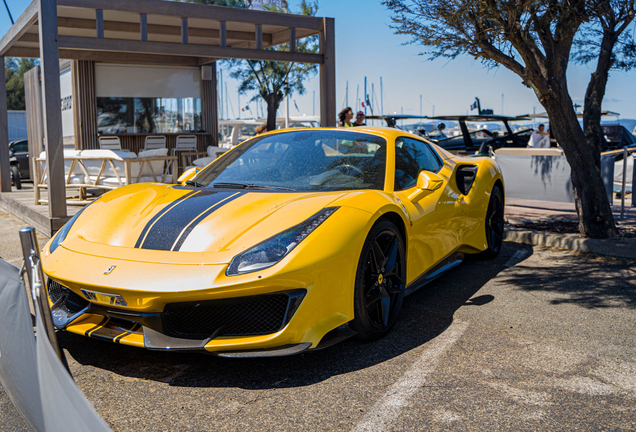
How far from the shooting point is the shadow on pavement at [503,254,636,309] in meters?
4.31

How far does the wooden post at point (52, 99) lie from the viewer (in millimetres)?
6660

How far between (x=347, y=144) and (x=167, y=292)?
1971mm

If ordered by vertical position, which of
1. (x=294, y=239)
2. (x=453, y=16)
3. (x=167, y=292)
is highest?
(x=453, y=16)

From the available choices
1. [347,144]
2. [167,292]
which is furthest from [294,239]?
[347,144]

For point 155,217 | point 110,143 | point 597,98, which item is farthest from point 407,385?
point 110,143

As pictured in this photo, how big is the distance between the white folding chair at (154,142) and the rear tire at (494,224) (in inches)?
384

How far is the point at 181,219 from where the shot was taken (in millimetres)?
3178

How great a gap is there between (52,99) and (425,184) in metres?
4.89

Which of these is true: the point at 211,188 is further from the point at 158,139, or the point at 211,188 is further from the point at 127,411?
the point at 158,139

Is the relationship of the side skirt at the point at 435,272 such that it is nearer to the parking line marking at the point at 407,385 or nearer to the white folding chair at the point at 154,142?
the parking line marking at the point at 407,385

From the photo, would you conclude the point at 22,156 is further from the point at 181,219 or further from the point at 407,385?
the point at 407,385

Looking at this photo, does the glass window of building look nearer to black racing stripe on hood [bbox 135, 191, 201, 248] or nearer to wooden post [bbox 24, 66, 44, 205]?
wooden post [bbox 24, 66, 44, 205]

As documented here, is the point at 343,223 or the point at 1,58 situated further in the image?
the point at 1,58

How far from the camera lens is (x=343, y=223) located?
3.11 m
